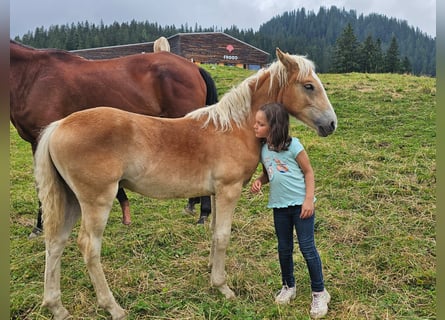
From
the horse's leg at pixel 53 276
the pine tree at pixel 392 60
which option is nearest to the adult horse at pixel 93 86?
the horse's leg at pixel 53 276

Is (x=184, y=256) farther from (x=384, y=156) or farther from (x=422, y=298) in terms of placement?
(x=384, y=156)

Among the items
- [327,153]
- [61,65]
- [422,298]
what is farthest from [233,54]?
[422,298]

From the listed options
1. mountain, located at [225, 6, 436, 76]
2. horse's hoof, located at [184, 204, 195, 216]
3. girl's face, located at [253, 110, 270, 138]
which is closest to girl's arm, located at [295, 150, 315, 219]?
girl's face, located at [253, 110, 270, 138]

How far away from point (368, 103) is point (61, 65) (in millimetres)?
7914

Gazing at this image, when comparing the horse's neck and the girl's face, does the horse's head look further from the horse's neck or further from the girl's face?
the girl's face

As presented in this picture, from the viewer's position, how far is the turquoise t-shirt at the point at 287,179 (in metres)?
2.75

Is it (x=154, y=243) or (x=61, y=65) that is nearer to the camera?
(x=154, y=243)

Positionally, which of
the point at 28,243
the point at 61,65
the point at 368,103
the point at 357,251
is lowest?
the point at 28,243

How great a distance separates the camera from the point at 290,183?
9.03ft

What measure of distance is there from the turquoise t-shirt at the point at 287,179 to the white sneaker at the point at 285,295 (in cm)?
72

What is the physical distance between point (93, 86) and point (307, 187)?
9.64 ft

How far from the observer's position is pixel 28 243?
402cm

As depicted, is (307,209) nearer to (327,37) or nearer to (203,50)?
(203,50)

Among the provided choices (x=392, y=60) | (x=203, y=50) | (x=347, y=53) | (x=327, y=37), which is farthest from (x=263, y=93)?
(x=327, y=37)
